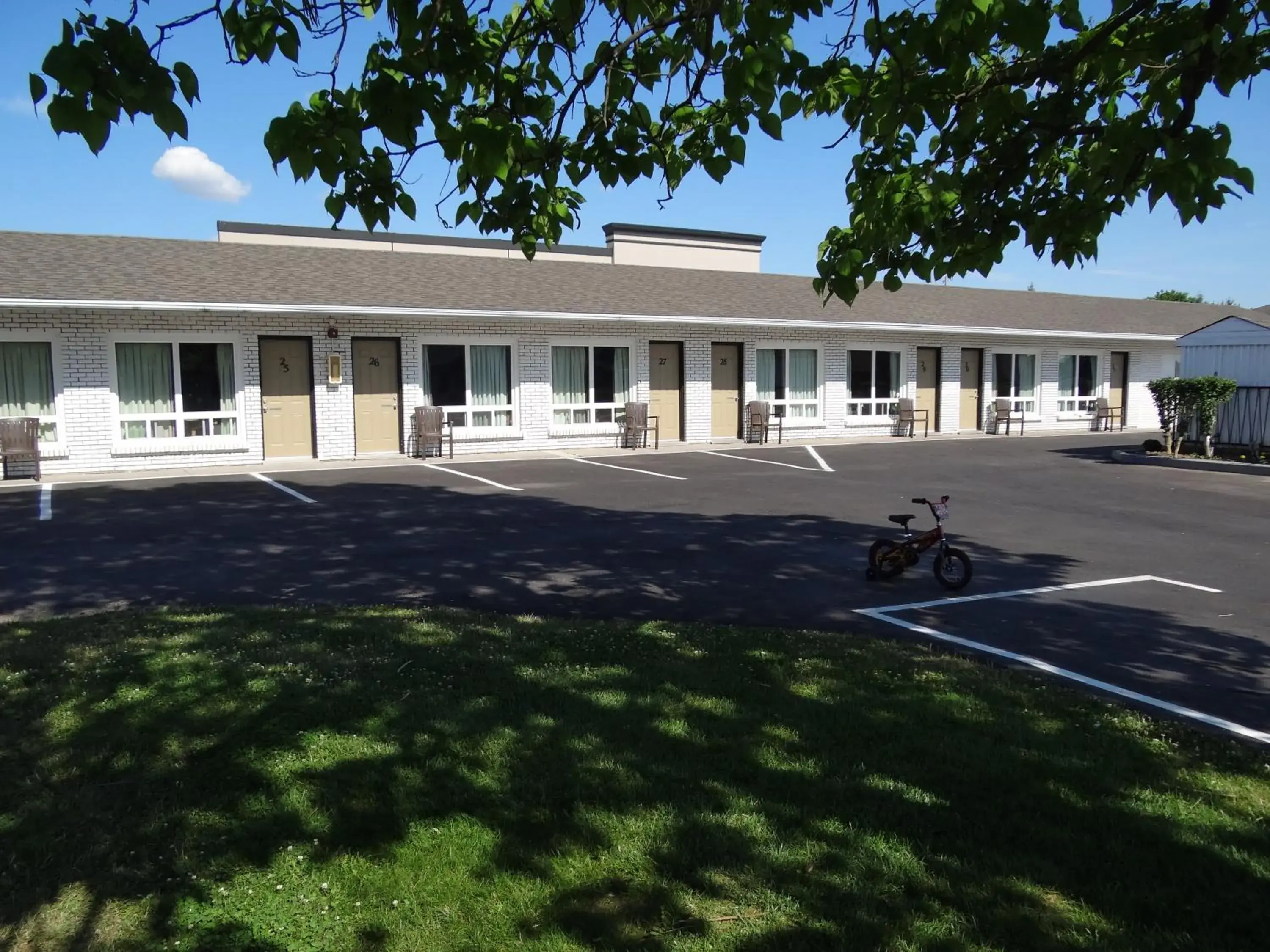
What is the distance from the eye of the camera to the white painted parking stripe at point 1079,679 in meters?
5.13

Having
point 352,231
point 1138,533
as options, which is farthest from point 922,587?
point 352,231

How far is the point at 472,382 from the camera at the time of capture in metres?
21.2

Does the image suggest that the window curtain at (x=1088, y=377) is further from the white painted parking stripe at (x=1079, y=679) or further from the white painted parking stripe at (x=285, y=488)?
the white painted parking stripe at (x=1079, y=679)

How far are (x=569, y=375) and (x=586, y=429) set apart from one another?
1.30 meters

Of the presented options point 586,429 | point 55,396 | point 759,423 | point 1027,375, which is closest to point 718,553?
point 586,429

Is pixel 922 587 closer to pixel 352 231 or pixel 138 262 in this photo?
pixel 138 262

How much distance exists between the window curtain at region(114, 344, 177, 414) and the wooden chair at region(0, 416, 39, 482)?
1724 millimetres

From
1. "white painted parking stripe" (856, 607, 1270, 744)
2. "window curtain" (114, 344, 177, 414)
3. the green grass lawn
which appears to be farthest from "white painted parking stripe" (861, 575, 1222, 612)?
"window curtain" (114, 344, 177, 414)

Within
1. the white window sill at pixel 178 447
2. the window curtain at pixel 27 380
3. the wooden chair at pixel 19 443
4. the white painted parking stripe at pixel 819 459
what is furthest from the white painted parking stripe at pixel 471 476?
the window curtain at pixel 27 380

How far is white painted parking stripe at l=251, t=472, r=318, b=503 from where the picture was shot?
45.3ft

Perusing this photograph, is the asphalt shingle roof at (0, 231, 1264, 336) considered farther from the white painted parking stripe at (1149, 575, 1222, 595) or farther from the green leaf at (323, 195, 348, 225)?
the green leaf at (323, 195, 348, 225)

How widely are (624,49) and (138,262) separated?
16339mm

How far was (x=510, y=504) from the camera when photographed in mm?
13445

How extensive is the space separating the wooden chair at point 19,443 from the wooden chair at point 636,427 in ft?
37.6
